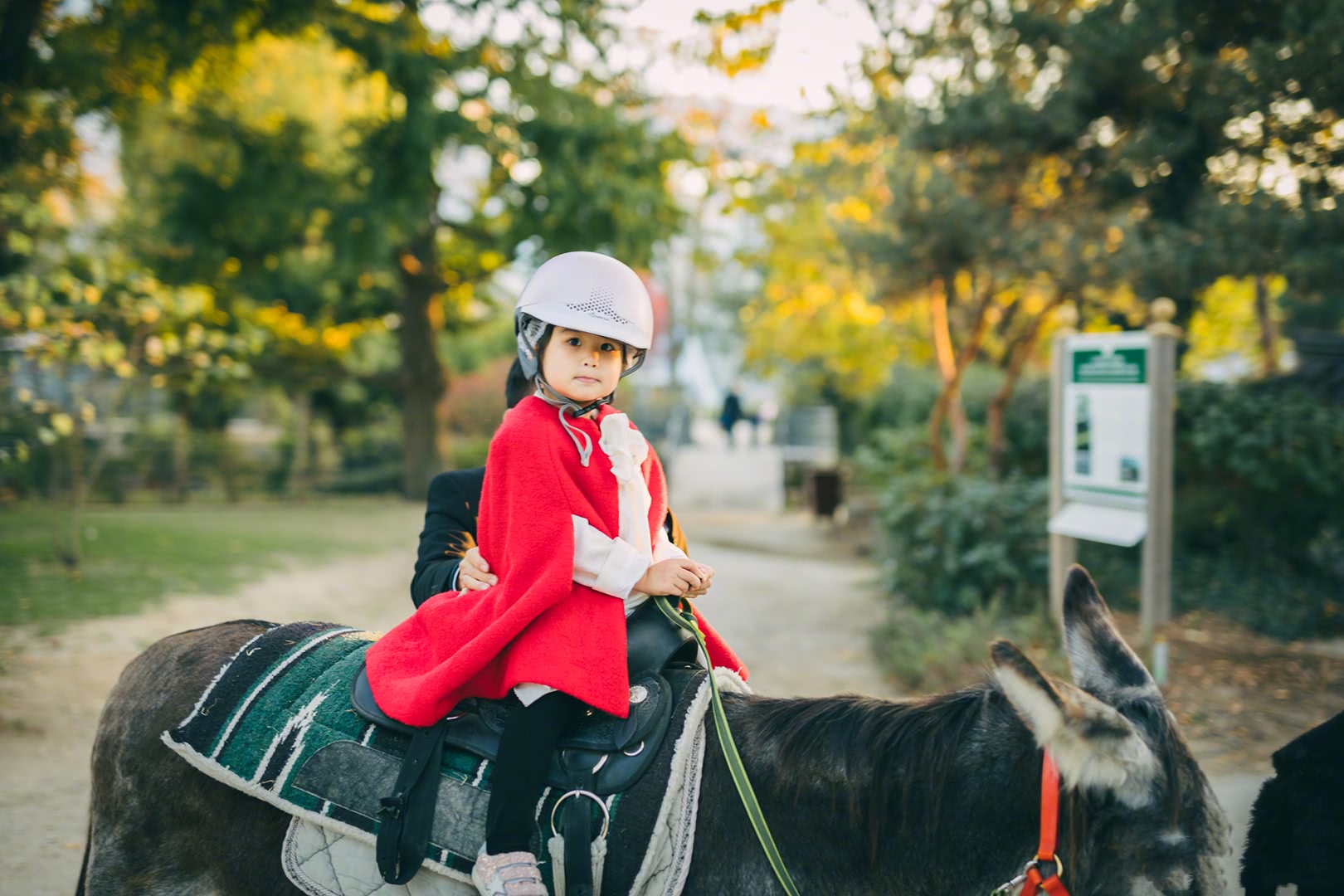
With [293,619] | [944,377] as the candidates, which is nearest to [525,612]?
[293,619]

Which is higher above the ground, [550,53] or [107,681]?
[550,53]

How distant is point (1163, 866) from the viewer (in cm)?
155

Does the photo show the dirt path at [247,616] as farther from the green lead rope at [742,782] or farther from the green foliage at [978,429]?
the green lead rope at [742,782]

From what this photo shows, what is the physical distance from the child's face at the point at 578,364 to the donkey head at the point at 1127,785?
1.03 m

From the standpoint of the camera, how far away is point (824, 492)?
1487cm

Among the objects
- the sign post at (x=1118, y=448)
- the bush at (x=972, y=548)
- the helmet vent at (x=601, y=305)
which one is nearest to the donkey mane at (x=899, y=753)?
the helmet vent at (x=601, y=305)

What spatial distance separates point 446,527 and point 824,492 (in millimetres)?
12398

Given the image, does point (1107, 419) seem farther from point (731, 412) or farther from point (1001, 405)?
point (731, 412)

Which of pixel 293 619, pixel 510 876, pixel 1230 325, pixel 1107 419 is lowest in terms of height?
pixel 293 619

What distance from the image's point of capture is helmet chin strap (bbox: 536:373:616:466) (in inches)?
78.7

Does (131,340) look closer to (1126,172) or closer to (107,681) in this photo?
(107,681)

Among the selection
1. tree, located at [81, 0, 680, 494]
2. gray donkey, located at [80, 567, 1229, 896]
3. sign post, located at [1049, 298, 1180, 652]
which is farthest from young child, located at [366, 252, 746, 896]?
tree, located at [81, 0, 680, 494]

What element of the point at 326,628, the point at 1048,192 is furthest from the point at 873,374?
the point at 326,628

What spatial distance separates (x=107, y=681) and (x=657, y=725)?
5777 mm
